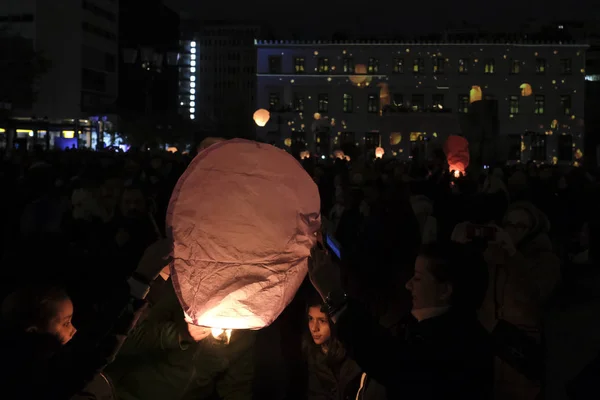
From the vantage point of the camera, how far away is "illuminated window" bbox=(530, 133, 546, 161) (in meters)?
61.3

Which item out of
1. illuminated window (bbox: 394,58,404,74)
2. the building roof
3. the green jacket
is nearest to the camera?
the green jacket

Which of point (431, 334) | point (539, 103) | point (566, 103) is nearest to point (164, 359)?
point (431, 334)

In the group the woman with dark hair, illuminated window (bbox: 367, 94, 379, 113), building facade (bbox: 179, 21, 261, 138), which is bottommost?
the woman with dark hair

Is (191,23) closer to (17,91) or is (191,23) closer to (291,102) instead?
(291,102)

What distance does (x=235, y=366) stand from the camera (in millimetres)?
3814

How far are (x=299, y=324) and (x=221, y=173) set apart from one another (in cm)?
288

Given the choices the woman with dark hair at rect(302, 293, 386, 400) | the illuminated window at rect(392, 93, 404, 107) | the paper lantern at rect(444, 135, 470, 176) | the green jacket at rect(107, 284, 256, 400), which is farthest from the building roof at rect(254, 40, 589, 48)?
the green jacket at rect(107, 284, 256, 400)

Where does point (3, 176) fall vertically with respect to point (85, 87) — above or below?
below

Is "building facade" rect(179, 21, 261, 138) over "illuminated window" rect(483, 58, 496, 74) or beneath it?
over

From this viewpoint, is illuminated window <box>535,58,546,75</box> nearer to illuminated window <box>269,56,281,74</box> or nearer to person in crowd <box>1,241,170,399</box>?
illuminated window <box>269,56,281,74</box>

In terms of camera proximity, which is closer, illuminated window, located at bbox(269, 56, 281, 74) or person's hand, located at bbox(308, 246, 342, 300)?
person's hand, located at bbox(308, 246, 342, 300)

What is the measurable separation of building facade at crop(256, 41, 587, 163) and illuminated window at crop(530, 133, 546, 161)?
8cm

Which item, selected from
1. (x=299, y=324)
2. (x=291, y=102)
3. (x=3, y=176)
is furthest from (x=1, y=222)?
(x=291, y=102)

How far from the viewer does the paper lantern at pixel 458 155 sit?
1437 centimetres
